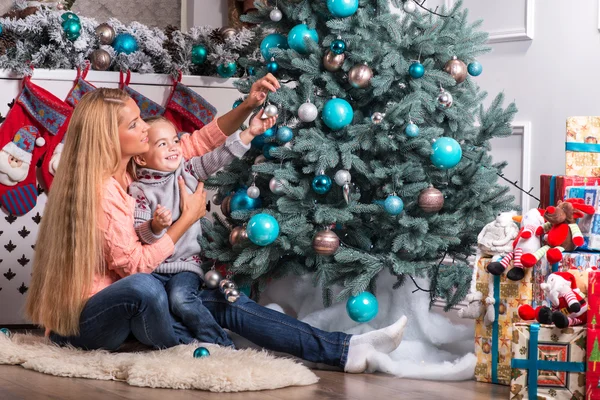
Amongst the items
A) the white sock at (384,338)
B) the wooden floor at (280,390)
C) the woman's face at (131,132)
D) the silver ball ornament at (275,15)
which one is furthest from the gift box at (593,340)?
the woman's face at (131,132)

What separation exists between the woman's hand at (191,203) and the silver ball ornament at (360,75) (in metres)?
0.54

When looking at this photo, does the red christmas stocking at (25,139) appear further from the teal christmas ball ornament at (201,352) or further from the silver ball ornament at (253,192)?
the teal christmas ball ornament at (201,352)

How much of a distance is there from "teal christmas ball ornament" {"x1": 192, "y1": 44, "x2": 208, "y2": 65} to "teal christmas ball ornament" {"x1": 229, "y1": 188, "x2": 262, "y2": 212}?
0.79m

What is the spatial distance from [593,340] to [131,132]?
1.28 m

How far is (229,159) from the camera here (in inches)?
94.6

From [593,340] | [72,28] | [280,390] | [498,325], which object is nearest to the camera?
[593,340]

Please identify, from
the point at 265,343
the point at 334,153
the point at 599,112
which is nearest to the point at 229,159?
the point at 334,153

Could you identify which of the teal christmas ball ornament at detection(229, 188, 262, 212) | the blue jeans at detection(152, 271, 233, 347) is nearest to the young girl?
the blue jeans at detection(152, 271, 233, 347)

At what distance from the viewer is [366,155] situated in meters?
2.30

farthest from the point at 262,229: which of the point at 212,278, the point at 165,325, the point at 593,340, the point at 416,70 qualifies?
the point at 593,340

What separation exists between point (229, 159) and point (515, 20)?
120 centimetres

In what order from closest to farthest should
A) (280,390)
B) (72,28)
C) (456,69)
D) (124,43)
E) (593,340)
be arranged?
1. (593,340)
2. (280,390)
3. (456,69)
4. (72,28)
5. (124,43)

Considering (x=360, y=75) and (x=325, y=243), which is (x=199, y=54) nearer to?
(x=360, y=75)

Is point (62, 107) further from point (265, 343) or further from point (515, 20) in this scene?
point (515, 20)
